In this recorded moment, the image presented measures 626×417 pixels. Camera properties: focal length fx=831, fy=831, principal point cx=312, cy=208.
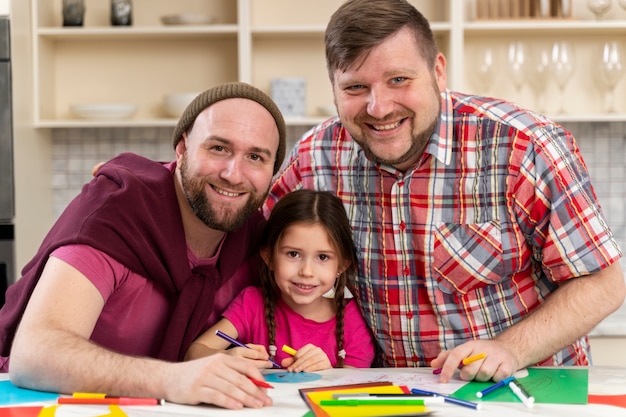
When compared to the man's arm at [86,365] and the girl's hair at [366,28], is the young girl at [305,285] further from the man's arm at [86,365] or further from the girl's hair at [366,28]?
the man's arm at [86,365]

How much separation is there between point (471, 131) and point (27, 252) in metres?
2.05

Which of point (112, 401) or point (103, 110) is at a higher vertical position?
point (103, 110)

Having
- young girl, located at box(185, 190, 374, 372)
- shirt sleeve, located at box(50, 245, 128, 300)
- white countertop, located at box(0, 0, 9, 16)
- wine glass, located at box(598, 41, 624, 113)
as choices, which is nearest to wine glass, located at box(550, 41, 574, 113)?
wine glass, located at box(598, 41, 624, 113)

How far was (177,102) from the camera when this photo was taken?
3449mm

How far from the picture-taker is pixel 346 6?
6.45 feet

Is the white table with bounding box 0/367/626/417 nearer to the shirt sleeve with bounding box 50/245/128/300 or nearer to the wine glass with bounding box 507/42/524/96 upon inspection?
the shirt sleeve with bounding box 50/245/128/300

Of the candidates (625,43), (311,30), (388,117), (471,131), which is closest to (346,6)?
(388,117)

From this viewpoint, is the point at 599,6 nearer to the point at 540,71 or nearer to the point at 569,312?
the point at 540,71

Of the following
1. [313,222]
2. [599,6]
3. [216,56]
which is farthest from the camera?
[216,56]

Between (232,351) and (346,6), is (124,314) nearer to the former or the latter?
Answer: (232,351)

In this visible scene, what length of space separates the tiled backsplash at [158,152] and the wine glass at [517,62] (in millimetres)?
436

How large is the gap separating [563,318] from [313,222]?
0.64 m

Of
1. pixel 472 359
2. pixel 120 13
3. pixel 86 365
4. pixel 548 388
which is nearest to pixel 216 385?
pixel 86 365

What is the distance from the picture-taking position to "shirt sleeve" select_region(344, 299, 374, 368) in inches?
81.5
